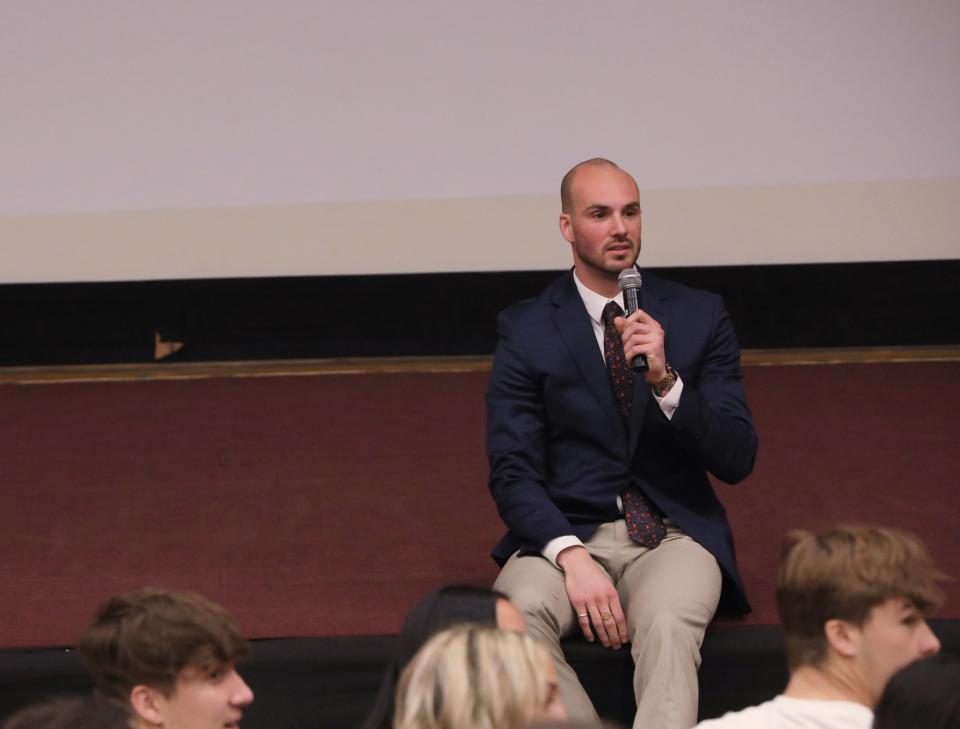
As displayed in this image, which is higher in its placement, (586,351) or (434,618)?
(586,351)

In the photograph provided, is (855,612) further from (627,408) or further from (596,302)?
(596,302)

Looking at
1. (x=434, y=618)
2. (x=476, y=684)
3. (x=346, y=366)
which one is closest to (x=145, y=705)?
(x=434, y=618)

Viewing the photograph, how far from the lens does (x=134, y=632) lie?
182 cm

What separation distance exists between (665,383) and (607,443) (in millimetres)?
218

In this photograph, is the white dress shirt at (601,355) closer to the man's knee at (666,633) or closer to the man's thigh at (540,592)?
the man's thigh at (540,592)

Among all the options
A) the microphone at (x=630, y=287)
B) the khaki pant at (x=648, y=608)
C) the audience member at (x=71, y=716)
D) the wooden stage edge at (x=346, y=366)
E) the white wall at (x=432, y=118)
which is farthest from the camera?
the wooden stage edge at (x=346, y=366)

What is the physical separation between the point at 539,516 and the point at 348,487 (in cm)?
97

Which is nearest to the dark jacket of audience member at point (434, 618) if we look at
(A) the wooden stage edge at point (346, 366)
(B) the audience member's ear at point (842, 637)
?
(B) the audience member's ear at point (842, 637)

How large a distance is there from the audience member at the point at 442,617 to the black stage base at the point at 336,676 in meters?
0.83

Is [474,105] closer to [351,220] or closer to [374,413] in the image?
[351,220]

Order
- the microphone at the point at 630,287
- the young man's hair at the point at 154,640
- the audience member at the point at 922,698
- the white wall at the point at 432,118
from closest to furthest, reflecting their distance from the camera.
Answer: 1. the audience member at the point at 922,698
2. the young man's hair at the point at 154,640
3. the microphone at the point at 630,287
4. the white wall at the point at 432,118

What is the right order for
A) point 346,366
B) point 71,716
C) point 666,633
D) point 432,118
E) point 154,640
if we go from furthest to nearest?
1. point 346,366
2. point 432,118
3. point 666,633
4. point 154,640
5. point 71,716

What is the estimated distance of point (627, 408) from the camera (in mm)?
2576

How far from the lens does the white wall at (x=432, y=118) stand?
432cm
